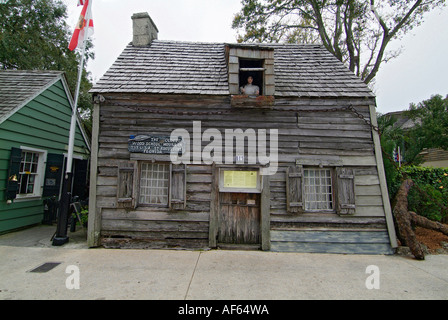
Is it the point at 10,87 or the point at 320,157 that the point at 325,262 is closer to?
the point at 320,157

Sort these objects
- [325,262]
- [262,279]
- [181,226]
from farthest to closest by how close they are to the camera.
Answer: [181,226], [325,262], [262,279]

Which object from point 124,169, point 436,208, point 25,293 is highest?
point 124,169

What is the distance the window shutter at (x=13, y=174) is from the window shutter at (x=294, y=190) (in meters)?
7.90

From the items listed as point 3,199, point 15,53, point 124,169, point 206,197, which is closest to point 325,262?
point 206,197

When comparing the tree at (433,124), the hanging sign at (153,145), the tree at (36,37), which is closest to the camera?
the hanging sign at (153,145)

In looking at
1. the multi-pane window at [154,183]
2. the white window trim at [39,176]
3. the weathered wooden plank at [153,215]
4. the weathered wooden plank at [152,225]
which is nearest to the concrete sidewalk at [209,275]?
the weathered wooden plank at [152,225]

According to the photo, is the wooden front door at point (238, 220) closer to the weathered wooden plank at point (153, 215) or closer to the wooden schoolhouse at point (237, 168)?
the wooden schoolhouse at point (237, 168)

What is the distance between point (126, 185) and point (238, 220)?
10.1 ft

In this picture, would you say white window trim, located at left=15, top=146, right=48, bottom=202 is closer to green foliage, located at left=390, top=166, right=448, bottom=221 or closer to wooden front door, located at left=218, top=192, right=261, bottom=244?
wooden front door, located at left=218, top=192, right=261, bottom=244

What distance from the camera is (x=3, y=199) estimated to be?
21.8 feet

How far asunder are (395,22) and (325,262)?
1359cm

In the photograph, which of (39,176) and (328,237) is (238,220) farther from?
(39,176)

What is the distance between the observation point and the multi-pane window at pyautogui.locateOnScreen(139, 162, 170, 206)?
20.4ft

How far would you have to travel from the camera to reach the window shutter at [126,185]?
5.95m
